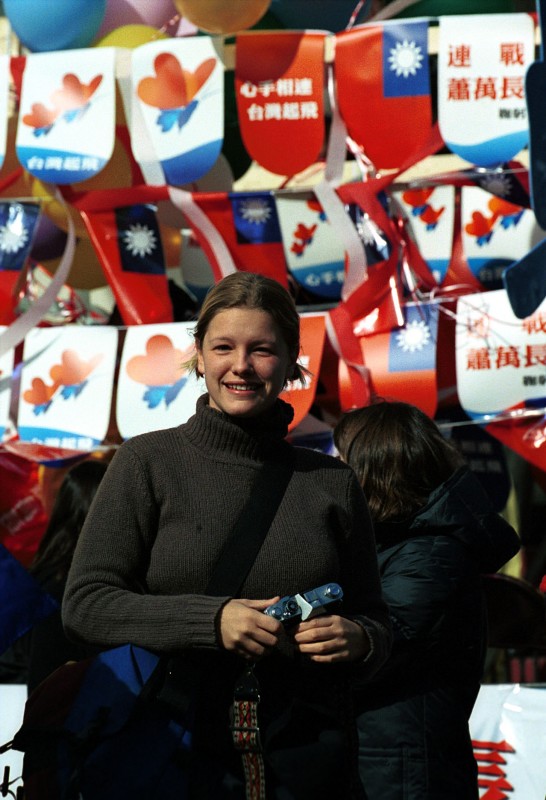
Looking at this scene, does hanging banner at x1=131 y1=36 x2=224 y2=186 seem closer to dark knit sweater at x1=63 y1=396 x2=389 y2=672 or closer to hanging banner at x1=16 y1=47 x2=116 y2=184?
hanging banner at x1=16 y1=47 x2=116 y2=184

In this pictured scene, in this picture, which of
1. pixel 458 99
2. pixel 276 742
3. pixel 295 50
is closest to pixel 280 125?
pixel 295 50

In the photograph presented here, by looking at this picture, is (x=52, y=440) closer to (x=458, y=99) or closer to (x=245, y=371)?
(x=458, y=99)

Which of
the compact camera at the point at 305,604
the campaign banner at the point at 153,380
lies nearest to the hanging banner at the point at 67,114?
the campaign banner at the point at 153,380

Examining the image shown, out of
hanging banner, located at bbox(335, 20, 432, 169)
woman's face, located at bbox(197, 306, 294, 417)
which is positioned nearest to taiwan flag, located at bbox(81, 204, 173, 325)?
hanging banner, located at bbox(335, 20, 432, 169)

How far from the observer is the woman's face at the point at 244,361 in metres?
1.85

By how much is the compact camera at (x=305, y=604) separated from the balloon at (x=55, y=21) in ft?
14.8

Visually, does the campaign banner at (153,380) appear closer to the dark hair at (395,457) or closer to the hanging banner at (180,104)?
the hanging banner at (180,104)

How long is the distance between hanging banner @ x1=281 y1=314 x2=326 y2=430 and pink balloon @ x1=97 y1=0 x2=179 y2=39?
1928 millimetres

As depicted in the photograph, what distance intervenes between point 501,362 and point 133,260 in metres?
1.76

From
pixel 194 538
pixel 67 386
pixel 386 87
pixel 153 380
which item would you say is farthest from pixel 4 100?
pixel 194 538

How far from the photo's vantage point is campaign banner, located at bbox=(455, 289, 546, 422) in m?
4.89

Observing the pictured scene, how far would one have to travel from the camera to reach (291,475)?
1863 millimetres

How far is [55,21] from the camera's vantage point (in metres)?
5.59

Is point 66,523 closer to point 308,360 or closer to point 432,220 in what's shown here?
point 308,360
